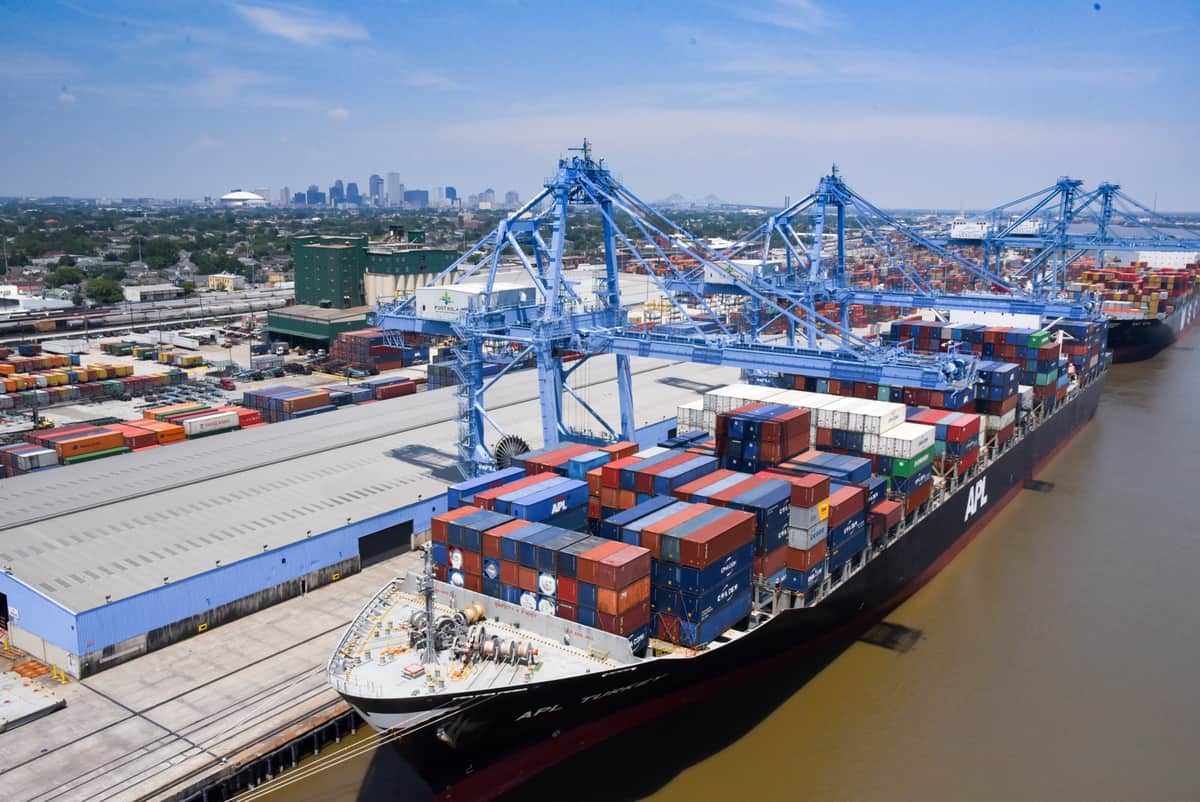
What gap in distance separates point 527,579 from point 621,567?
8.12 feet

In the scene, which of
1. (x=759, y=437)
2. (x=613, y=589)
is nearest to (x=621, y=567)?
(x=613, y=589)

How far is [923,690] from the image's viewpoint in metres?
23.7

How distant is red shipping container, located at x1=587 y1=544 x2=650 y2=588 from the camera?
17609mm

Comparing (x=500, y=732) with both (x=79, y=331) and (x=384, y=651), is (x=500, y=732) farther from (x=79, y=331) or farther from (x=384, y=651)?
(x=79, y=331)

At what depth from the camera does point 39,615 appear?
74.6 feet

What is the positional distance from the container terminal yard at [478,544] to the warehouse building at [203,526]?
11 centimetres

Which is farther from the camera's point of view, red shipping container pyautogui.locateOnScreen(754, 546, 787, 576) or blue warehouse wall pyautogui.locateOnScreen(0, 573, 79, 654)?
red shipping container pyautogui.locateOnScreen(754, 546, 787, 576)

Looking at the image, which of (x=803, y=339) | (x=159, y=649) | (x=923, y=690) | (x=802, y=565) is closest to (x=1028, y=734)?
(x=923, y=690)

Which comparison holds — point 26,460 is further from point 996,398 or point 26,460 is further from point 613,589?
point 996,398

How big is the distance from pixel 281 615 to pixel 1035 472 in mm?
36601

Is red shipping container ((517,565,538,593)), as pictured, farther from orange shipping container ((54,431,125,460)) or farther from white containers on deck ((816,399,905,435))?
orange shipping container ((54,431,125,460))

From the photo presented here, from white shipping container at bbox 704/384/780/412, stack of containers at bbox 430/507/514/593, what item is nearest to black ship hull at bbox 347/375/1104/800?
stack of containers at bbox 430/507/514/593

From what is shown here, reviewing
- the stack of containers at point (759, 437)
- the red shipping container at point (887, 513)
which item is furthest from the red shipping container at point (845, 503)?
the stack of containers at point (759, 437)

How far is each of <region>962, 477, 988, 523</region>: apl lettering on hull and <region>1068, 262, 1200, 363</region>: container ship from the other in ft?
160
